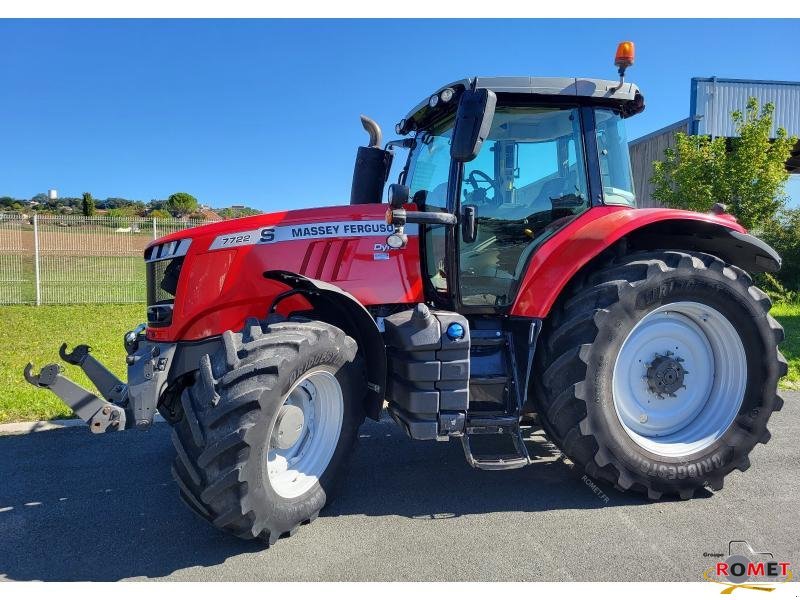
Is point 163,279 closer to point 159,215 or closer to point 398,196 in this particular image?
point 398,196

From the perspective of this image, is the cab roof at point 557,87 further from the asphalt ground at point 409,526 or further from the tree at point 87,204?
the tree at point 87,204

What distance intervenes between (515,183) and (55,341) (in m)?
8.07

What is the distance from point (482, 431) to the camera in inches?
127

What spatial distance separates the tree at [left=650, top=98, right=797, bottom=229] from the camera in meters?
11.7

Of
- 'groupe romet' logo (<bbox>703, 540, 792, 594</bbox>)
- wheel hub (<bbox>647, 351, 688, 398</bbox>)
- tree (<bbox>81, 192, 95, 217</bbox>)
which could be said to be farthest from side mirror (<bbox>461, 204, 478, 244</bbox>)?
tree (<bbox>81, 192, 95, 217</bbox>)

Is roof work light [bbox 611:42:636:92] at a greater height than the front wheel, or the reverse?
roof work light [bbox 611:42:636:92]

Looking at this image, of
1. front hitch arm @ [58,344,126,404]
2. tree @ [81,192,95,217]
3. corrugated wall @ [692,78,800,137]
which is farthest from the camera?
tree @ [81,192,95,217]

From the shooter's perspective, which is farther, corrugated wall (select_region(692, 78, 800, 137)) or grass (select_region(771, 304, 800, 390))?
corrugated wall (select_region(692, 78, 800, 137))

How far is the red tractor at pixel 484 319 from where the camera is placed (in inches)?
117

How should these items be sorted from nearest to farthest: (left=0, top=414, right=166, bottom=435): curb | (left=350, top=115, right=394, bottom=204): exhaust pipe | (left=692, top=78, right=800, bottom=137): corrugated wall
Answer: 1. (left=350, top=115, right=394, bottom=204): exhaust pipe
2. (left=0, top=414, right=166, bottom=435): curb
3. (left=692, top=78, right=800, bottom=137): corrugated wall

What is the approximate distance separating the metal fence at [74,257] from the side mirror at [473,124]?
12194 millimetres

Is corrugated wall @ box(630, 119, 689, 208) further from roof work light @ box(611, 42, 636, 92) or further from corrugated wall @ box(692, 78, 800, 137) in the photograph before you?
roof work light @ box(611, 42, 636, 92)

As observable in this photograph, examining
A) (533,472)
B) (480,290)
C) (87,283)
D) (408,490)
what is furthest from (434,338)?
(87,283)

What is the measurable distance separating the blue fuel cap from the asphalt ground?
99cm
